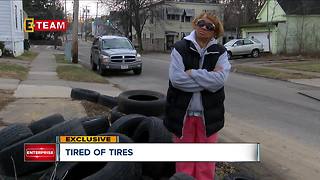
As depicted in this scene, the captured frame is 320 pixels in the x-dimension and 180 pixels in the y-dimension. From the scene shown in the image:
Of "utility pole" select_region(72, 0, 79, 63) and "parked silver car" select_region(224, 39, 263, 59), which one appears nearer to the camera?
"utility pole" select_region(72, 0, 79, 63)

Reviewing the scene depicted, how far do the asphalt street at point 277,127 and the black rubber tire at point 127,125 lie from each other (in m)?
1.79

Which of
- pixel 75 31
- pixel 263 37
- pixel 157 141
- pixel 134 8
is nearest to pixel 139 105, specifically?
pixel 157 141

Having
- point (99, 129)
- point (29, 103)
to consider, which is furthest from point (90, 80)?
point (99, 129)

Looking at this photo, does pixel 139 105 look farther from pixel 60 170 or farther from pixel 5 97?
pixel 5 97

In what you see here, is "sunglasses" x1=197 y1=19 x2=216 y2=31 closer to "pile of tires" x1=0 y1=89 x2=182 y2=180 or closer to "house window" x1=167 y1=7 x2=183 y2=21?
"pile of tires" x1=0 y1=89 x2=182 y2=180

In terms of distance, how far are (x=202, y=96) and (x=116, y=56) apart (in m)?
17.6

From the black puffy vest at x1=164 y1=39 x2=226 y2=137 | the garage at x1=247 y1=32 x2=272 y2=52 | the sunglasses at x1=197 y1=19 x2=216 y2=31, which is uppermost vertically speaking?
the garage at x1=247 y1=32 x2=272 y2=52

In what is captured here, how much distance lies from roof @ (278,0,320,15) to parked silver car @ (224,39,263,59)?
20.4 ft

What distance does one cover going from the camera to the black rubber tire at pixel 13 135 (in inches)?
195

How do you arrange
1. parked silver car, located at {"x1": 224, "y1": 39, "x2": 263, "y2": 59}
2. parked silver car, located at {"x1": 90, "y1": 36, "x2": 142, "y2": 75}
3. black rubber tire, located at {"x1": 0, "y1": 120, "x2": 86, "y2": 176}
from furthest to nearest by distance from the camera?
parked silver car, located at {"x1": 224, "y1": 39, "x2": 263, "y2": 59}
parked silver car, located at {"x1": 90, "y1": 36, "x2": 142, "y2": 75}
black rubber tire, located at {"x1": 0, "y1": 120, "x2": 86, "y2": 176}

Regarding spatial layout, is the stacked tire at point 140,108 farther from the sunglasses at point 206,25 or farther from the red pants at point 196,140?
the sunglasses at point 206,25

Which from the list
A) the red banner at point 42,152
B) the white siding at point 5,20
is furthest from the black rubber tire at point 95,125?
the white siding at point 5,20

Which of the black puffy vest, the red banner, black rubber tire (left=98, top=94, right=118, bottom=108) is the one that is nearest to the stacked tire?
black rubber tire (left=98, top=94, right=118, bottom=108)

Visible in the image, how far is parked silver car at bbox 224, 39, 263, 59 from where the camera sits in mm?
38438
